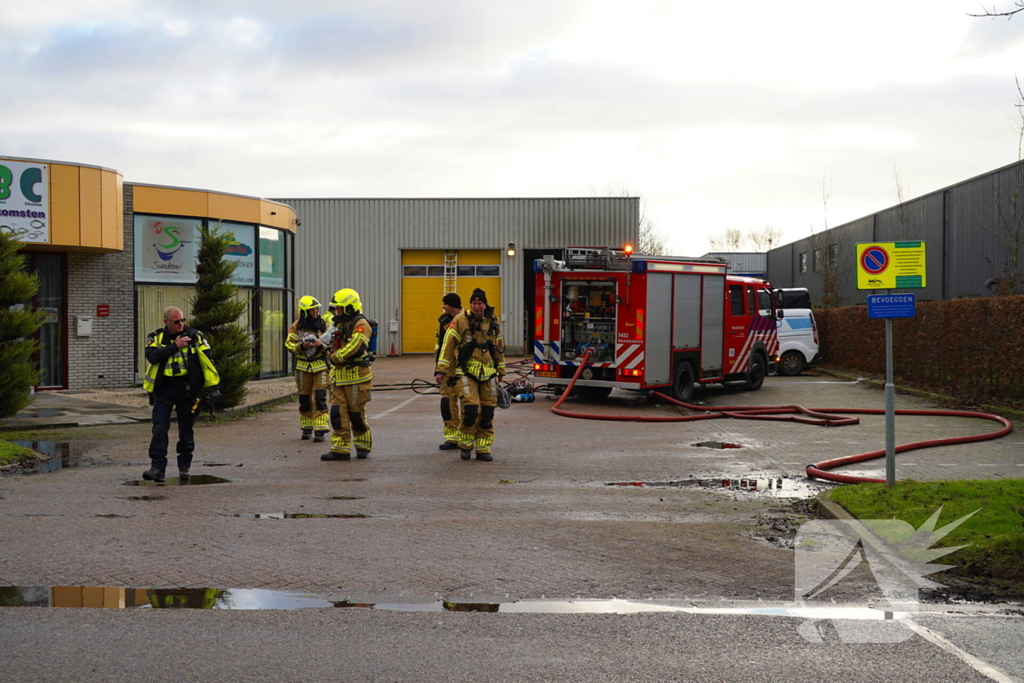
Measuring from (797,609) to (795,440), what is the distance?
321 inches

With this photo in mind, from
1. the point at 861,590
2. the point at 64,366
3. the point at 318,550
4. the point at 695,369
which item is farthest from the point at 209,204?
the point at 861,590

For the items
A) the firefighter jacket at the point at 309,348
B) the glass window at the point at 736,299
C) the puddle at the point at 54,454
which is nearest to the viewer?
the puddle at the point at 54,454

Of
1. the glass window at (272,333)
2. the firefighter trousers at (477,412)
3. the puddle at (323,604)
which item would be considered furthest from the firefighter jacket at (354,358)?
the glass window at (272,333)

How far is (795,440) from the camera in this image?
44.3ft

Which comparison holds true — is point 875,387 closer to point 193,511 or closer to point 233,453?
point 233,453

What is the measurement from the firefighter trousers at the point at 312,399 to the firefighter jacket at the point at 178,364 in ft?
10.1

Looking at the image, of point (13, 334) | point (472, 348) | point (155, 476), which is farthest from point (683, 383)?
point (155, 476)

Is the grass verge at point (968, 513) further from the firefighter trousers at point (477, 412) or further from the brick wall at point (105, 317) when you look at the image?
the brick wall at point (105, 317)

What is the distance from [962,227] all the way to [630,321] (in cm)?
1837

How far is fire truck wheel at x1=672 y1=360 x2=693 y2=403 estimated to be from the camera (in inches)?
748

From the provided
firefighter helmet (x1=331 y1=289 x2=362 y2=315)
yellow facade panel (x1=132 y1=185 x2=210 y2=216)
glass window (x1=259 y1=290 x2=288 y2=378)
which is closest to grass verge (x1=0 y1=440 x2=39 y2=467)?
firefighter helmet (x1=331 y1=289 x2=362 y2=315)

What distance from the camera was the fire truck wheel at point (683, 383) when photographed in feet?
62.3

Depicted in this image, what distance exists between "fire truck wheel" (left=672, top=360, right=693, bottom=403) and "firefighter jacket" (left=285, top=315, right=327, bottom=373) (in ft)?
26.1

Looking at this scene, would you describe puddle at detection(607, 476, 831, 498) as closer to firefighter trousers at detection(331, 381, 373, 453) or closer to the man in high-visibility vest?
firefighter trousers at detection(331, 381, 373, 453)
